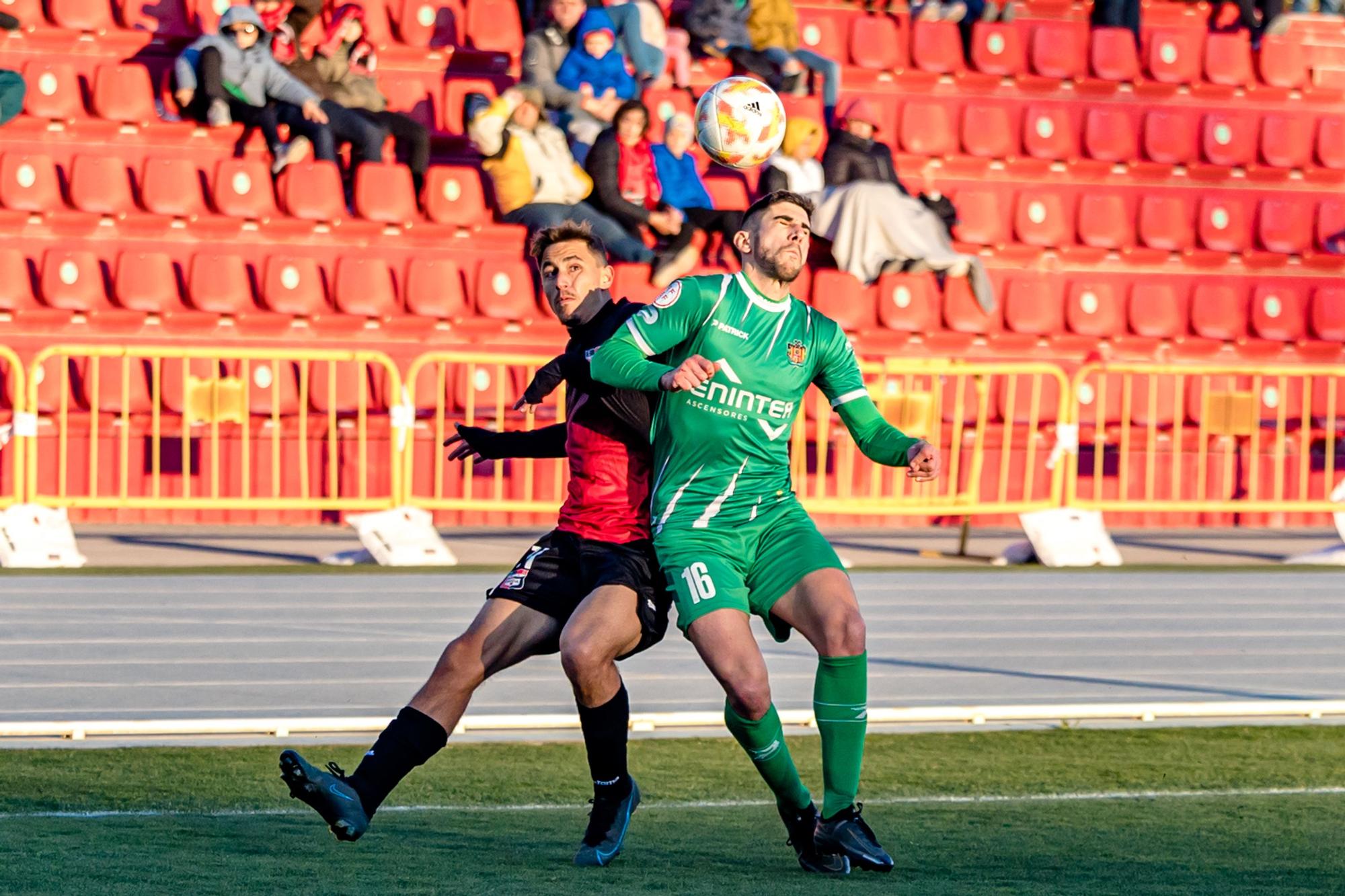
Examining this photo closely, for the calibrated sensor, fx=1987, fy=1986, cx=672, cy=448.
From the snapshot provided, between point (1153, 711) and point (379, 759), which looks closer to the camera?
point (379, 759)

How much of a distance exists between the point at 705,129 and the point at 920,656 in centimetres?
270

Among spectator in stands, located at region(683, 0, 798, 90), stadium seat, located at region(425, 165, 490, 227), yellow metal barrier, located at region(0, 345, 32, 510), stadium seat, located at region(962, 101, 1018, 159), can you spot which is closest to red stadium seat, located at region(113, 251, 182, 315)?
yellow metal barrier, located at region(0, 345, 32, 510)

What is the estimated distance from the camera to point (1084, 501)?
1310 cm

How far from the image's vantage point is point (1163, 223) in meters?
17.0

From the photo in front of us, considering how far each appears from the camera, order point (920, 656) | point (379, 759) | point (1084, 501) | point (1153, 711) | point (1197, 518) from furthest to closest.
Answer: point (1197, 518), point (1084, 501), point (920, 656), point (1153, 711), point (379, 759)

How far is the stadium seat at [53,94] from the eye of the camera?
15.0 metres

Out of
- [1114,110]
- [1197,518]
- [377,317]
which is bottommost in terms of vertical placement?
[1197,518]

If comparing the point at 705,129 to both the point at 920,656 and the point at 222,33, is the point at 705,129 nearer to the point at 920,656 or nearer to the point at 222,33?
the point at 920,656

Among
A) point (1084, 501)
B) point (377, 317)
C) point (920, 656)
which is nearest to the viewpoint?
point (920, 656)

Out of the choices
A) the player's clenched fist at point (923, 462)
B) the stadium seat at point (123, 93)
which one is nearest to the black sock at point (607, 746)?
the player's clenched fist at point (923, 462)

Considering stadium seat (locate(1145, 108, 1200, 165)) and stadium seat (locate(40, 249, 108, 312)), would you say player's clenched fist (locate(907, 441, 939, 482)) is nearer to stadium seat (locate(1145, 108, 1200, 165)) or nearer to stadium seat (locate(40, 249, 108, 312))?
stadium seat (locate(40, 249, 108, 312))

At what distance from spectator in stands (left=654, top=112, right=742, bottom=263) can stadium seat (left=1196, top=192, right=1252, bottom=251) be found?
4.49 metres

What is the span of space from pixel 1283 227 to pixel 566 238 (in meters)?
13.3

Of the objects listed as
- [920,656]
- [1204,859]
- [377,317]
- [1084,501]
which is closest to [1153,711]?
[920,656]
